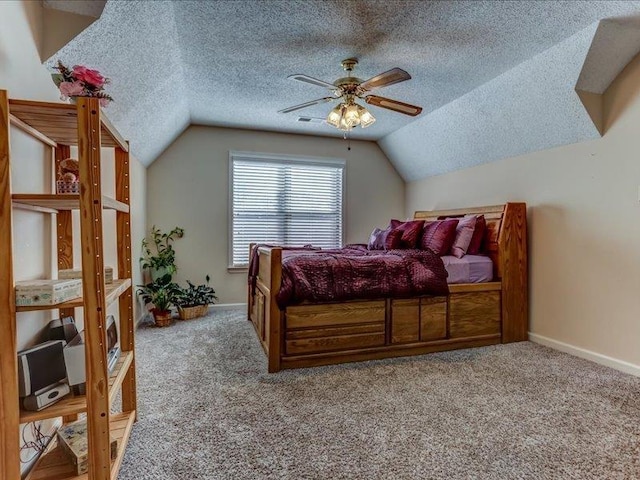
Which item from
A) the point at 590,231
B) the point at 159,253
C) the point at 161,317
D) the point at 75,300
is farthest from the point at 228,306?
the point at 590,231

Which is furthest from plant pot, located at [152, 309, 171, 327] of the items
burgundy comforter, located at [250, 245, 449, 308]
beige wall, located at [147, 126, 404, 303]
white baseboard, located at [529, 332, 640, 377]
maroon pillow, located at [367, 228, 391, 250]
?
white baseboard, located at [529, 332, 640, 377]

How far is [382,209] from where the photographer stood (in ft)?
17.6

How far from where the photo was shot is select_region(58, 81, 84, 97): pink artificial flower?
1363 millimetres

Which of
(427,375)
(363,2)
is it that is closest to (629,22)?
(363,2)

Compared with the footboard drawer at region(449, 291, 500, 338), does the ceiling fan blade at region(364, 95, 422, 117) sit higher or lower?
higher

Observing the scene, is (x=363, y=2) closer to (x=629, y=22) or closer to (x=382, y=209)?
(x=629, y=22)

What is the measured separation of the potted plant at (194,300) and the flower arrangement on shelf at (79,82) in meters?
2.99

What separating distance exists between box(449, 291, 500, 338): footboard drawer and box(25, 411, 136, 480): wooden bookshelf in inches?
99.7

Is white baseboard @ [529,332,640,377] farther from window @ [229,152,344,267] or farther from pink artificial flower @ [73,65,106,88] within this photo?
pink artificial flower @ [73,65,106,88]

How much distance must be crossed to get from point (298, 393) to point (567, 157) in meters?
2.95

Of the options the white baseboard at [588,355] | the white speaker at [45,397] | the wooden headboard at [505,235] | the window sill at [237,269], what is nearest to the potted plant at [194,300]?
the window sill at [237,269]

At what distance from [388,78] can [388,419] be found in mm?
2156

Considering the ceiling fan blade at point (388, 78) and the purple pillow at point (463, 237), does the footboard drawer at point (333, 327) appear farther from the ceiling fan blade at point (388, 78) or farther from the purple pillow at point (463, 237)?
the ceiling fan blade at point (388, 78)

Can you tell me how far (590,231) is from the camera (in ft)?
9.27
